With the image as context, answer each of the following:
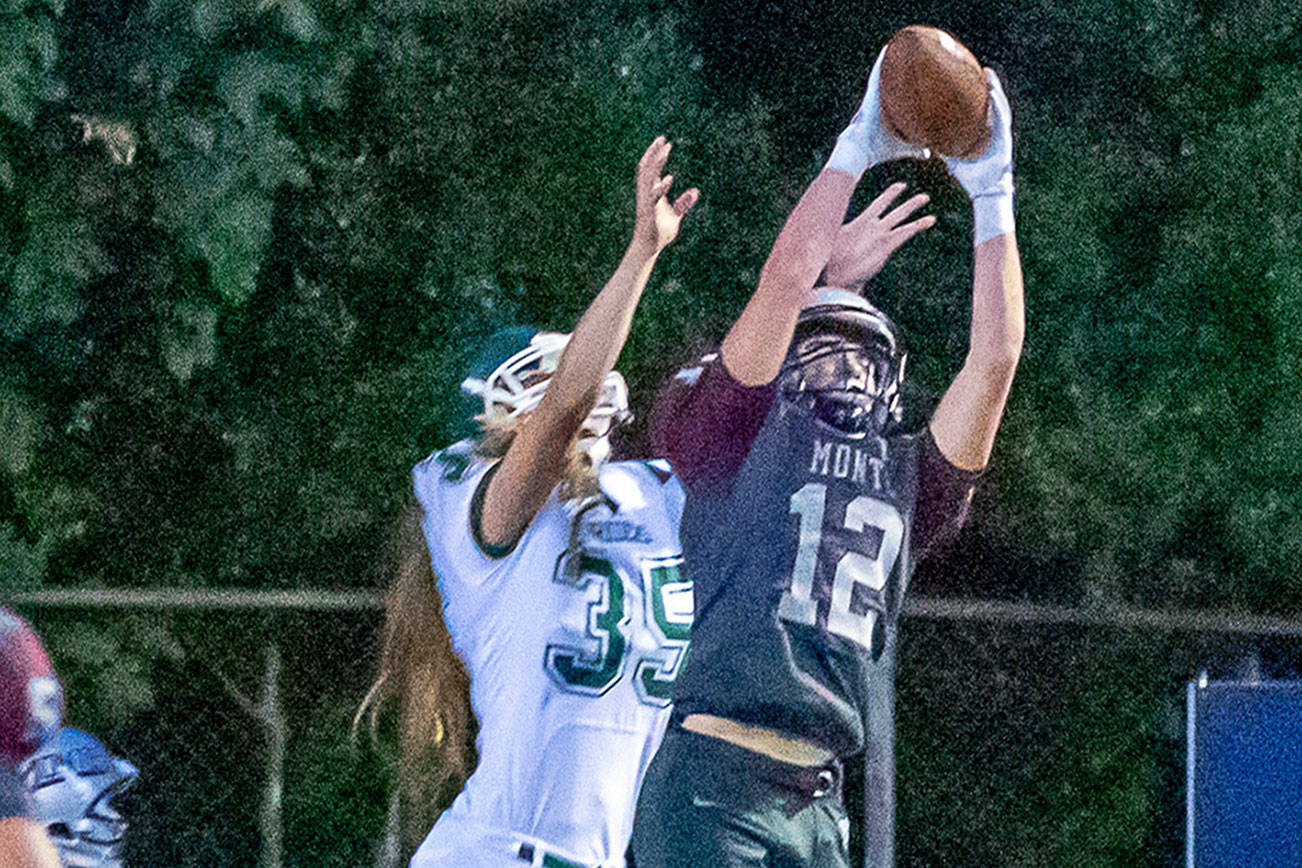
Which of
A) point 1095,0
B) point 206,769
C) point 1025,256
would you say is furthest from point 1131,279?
point 206,769

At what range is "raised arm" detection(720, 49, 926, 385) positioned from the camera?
197cm

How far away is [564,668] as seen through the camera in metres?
1.84

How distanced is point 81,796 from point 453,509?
62 centimetres

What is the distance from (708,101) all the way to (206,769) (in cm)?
121

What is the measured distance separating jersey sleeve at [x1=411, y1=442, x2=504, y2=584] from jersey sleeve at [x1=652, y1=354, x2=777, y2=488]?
0.27 metres

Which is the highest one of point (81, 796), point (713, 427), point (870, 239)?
point (870, 239)

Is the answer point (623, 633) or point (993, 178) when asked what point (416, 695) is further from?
point (993, 178)

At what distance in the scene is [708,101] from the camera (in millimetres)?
2219

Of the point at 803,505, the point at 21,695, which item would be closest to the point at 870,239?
the point at 803,505

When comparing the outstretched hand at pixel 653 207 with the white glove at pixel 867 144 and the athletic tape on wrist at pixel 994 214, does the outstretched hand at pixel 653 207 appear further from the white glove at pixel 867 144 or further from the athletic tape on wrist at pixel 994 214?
the athletic tape on wrist at pixel 994 214

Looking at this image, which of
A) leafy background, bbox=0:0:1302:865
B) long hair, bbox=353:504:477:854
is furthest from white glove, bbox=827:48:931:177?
long hair, bbox=353:504:477:854

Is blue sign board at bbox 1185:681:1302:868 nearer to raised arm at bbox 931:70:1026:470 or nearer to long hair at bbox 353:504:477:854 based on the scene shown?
raised arm at bbox 931:70:1026:470

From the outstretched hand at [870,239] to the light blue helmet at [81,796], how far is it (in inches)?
47.5

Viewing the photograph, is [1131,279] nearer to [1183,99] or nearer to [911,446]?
[1183,99]
